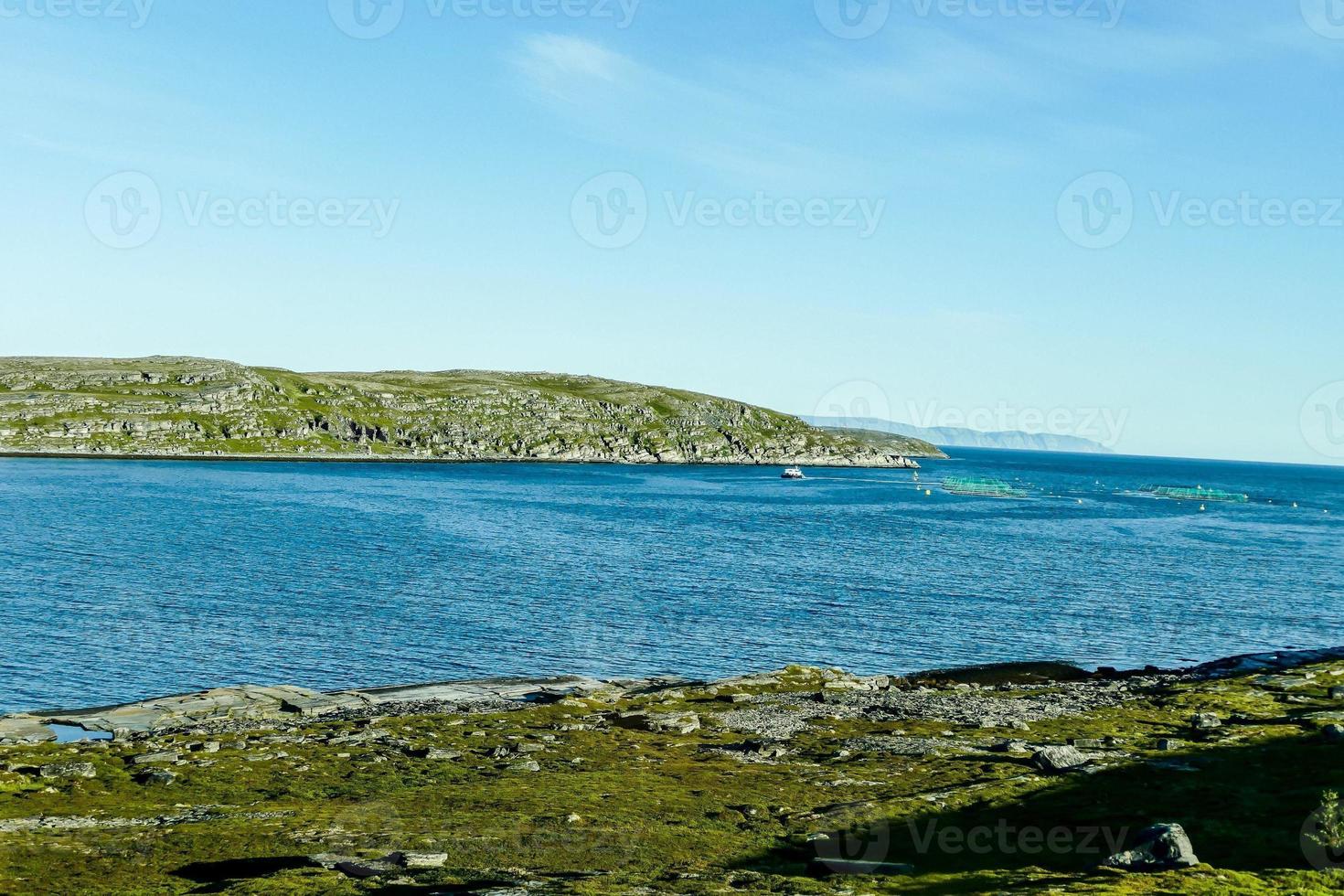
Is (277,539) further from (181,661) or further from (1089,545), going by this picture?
(1089,545)

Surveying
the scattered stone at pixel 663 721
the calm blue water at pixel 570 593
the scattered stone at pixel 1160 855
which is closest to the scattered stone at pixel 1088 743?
the scattered stone at pixel 1160 855

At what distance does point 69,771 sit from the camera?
28.3m

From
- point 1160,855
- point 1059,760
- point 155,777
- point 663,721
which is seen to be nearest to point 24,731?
point 155,777

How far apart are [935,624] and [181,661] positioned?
167ft

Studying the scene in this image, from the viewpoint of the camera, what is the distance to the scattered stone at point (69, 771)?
1105 inches

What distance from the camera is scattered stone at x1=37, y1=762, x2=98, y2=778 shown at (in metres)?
28.1

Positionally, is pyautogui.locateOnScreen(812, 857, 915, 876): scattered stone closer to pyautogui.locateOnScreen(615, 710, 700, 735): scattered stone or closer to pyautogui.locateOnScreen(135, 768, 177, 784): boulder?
pyautogui.locateOnScreen(615, 710, 700, 735): scattered stone

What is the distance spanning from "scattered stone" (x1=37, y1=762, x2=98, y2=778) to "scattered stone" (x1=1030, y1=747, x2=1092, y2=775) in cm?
2771

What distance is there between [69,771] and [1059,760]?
95.4 ft

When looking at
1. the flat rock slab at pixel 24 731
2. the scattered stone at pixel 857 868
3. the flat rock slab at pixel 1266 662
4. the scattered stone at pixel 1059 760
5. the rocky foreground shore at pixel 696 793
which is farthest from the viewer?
the flat rock slab at pixel 1266 662

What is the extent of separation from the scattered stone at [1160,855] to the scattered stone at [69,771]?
27.6 m

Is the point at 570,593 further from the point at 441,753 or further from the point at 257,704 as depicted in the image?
the point at 441,753

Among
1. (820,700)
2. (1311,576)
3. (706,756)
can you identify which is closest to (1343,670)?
(820,700)

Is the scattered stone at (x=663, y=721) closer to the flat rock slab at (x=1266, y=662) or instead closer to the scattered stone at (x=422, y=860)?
the scattered stone at (x=422, y=860)
